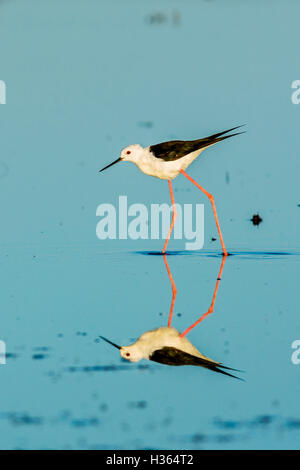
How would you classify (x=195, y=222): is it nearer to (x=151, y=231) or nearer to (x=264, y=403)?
(x=151, y=231)

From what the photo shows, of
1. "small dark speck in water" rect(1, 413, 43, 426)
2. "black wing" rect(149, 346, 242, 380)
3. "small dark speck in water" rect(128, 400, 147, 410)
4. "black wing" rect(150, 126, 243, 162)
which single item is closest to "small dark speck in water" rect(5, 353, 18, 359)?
"black wing" rect(149, 346, 242, 380)

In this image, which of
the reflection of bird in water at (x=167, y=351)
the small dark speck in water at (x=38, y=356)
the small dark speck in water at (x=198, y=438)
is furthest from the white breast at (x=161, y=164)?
the small dark speck in water at (x=198, y=438)

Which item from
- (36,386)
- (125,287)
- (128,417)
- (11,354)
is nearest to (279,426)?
(128,417)

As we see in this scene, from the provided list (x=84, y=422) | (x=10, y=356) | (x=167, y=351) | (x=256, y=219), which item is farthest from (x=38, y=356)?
(x=256, y=219)

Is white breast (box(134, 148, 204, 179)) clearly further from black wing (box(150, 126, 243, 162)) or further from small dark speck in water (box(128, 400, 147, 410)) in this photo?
small dark speck in water (box(128, 400, 147, 410))

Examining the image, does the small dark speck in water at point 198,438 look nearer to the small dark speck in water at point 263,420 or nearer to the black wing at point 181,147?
the small dark speck in water at point 263,420

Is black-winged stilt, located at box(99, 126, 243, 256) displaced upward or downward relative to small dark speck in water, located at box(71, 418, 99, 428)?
upward

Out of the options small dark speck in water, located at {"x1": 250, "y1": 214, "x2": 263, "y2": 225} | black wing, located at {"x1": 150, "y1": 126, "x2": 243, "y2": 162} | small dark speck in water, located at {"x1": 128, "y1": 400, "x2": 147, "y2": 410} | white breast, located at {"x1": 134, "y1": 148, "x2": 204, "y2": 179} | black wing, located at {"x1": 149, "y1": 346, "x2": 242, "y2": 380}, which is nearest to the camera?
small dark speck in water, located at {"x1": 128, "y1": 400, "x2": 147, "y2": 410}
